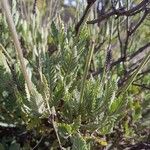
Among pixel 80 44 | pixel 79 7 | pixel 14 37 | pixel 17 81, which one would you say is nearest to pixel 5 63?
pixel 17 81

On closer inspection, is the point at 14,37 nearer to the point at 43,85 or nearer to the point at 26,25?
the point at 43,85

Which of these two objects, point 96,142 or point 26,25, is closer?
point 96,142

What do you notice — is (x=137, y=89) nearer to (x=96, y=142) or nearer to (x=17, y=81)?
(x=96, y=142)

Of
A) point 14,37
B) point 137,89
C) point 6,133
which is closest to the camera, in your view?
point 14,37

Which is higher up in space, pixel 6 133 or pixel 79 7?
pixel 79 7

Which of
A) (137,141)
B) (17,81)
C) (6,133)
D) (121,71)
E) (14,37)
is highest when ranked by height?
(14,37)

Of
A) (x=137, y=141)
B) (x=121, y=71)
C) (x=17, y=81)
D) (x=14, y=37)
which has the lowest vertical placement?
(x=137, y=141)

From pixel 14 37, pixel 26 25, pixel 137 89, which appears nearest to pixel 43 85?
pixel 14 37

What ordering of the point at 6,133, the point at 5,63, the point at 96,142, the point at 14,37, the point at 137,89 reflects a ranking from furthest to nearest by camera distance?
the point at 137,89 < the point at 6,133 < the point at 96,142 < the point at 5,63 < the point at 14,37

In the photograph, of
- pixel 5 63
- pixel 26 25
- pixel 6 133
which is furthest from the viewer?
pixel 26 25
